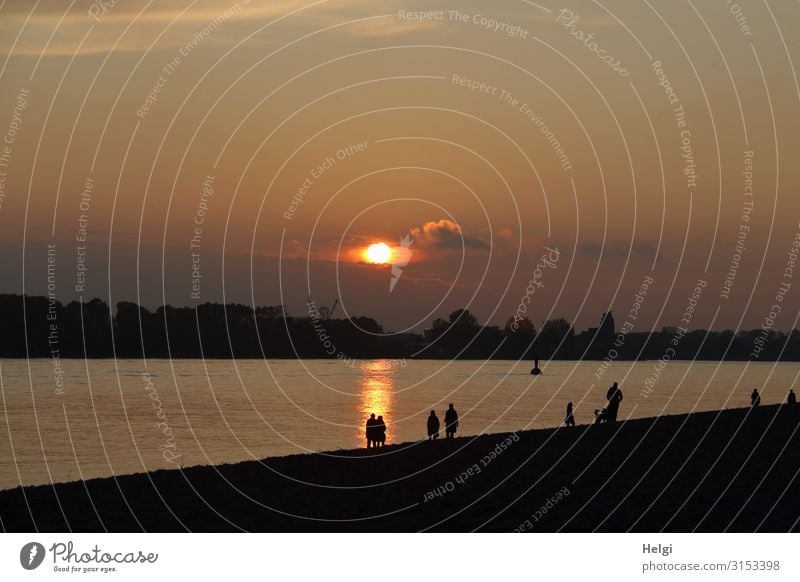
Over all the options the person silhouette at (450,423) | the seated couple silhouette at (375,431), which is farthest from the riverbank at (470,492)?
the person silhouette at (450,423)

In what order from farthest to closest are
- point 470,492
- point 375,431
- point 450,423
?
point 450,423, point 375,431, point 470,492

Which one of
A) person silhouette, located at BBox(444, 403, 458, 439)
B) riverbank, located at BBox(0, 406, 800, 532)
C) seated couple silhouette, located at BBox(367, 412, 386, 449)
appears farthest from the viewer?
person silhouette, located at BBox(444, 403, 458, 439)

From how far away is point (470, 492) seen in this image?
2394cm

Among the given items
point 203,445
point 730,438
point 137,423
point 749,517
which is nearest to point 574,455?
point 730,438

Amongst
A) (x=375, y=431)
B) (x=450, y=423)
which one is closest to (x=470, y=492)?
(x=375, y=431)

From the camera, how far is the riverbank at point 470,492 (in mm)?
20875

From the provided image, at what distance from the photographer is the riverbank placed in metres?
20.9

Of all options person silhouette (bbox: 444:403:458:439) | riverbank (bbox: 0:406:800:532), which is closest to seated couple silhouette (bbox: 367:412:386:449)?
person silhouette (bbox: 444:403:458:439)

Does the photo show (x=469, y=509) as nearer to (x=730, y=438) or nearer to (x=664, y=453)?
(x=664, y=453)

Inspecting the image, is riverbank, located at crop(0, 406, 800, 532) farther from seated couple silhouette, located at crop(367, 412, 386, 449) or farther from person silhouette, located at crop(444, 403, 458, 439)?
person silhouette, located at crop(444, 403, 458, 439)

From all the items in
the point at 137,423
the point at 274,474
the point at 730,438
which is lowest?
the point at 274,474

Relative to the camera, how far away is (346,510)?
2270 centimetres

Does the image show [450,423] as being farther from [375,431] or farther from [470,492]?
[470,492]

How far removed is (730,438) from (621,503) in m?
10.3
